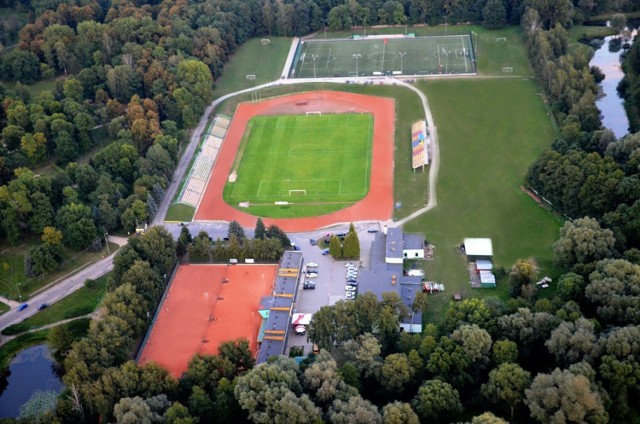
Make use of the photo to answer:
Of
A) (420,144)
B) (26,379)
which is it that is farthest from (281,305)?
(420,144)

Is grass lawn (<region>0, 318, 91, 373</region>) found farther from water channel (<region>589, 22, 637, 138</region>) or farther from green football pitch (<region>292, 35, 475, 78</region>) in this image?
water channel (<region>589, 22, 637, 138</region>)

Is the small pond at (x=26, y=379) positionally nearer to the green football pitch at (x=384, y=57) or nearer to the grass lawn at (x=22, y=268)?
the grass lawn at (x=22, y=268)

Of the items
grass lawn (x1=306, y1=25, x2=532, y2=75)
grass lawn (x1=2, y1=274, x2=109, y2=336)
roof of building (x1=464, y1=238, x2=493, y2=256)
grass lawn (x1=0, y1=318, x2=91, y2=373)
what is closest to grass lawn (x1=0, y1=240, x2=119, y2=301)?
grass lawn (x1=2, y1=274, x2=109, y2=336)

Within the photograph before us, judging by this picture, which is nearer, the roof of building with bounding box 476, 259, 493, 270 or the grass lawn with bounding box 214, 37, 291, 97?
the roof of building with bounding box 476, 259, 493, 270

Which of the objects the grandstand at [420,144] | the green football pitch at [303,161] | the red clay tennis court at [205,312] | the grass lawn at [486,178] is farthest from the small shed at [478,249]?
the red clay tennis court at [205,312]

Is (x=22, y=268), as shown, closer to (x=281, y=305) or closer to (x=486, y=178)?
(x=281, y=305)
